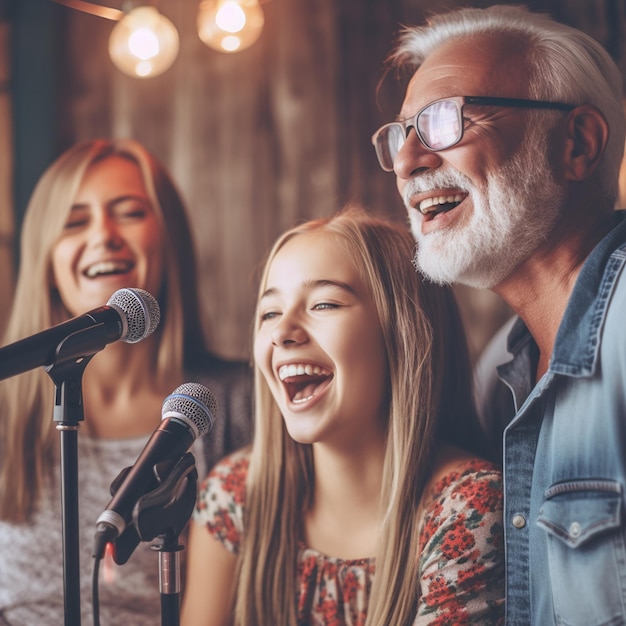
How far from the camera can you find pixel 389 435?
149 cm

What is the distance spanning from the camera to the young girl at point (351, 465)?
138 cm

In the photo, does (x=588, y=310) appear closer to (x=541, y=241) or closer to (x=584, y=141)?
(x=541, y=241)

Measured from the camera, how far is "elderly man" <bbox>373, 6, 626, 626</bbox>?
124 cm

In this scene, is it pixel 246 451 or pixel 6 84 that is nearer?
pixel 246 451

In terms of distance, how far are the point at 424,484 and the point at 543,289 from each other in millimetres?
407

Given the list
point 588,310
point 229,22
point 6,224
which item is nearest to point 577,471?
point 588,310

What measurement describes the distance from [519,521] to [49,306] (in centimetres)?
128

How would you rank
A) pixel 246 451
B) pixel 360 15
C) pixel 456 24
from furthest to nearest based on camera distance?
pixel 360 15 → pixel 246 451 → pixel 456 24

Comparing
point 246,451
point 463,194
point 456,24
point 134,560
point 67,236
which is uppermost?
point 456,24

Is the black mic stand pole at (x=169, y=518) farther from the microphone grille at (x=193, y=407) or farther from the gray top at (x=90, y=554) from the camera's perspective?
the gray top at (x=90, y=554)

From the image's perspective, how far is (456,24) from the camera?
5.13 feet

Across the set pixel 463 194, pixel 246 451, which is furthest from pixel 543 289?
pixel 246 451

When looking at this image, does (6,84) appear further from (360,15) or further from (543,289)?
(543,289)

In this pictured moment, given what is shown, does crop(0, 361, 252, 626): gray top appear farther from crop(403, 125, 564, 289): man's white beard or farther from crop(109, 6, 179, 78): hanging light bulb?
crop(109, 6, 179, 78): hanging light bulb
